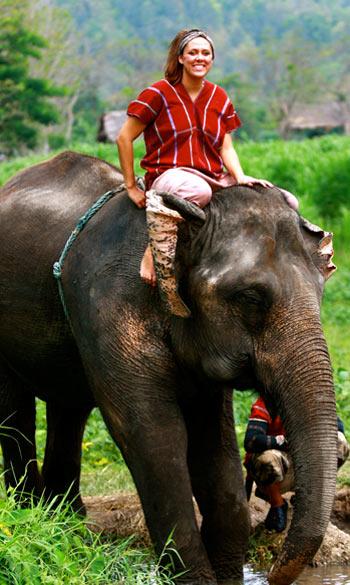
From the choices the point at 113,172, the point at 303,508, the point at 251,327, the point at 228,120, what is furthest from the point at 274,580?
the point at 113,172

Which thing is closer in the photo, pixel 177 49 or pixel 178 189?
pixel 178 189

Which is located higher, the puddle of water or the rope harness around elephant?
the rope harness around elephant

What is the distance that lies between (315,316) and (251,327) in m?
0.25

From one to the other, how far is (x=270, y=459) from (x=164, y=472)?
886 millimetres

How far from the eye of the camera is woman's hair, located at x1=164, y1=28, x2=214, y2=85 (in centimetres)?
555

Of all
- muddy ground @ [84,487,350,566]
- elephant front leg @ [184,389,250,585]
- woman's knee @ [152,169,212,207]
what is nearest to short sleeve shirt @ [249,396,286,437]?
elephant front leg @ [184,389,250,585]

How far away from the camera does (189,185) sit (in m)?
5.28

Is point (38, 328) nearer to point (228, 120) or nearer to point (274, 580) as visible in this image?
point (228, 120)

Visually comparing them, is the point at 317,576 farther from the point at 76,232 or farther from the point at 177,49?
the point at 177,49

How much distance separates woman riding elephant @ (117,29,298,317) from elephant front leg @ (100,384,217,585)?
545 millimetres

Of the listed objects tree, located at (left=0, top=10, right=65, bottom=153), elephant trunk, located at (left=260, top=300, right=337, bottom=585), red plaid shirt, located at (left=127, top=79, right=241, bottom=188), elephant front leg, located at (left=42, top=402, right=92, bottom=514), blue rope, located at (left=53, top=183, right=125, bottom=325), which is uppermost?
red plaid shirt, located at (left=127, top=79, right=241, bottom=188)

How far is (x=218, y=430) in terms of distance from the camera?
605 cm

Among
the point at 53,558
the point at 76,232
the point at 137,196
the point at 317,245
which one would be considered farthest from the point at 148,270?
the point at 53,558

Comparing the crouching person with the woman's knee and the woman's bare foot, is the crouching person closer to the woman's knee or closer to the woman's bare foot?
the woman's bare foot
